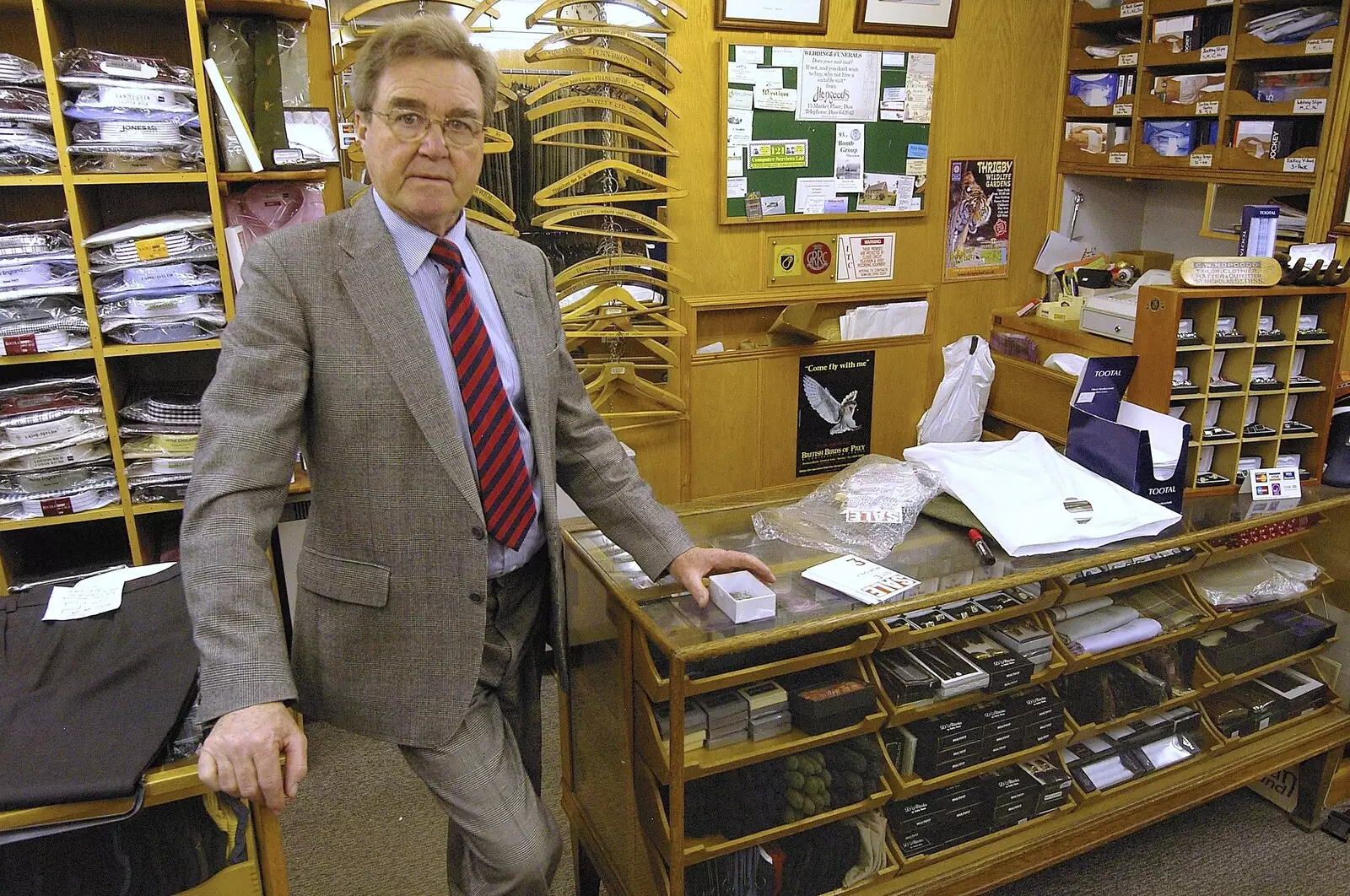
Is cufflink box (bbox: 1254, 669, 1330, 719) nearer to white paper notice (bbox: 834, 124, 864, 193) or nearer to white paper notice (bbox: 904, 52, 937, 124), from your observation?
white paper notice (bbox: 834, 124, 864, 193)

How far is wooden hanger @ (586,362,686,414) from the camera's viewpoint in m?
3.66

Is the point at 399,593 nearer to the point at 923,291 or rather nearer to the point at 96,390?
the point at 96,390

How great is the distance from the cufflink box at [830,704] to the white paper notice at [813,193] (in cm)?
262

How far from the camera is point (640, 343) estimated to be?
12.3 feet

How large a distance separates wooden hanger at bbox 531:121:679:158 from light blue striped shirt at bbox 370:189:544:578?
1766 millimetres

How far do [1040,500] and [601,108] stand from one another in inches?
84.2

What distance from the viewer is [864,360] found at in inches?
169

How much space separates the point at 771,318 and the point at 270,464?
2.99 metres

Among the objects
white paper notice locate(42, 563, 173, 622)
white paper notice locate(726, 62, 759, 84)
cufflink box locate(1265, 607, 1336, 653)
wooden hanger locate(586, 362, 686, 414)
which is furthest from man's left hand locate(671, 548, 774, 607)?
white paper notice locate(726, 62, 759, 84)

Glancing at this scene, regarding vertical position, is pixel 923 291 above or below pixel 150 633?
above

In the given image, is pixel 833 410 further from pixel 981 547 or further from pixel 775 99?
pixel 981 547

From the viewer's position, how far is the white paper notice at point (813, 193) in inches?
158

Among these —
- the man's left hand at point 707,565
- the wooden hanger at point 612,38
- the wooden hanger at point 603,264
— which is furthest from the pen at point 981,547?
the wooden hanger at point 612,38

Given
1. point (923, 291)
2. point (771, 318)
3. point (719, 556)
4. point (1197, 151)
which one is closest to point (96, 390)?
point (719, 556)
